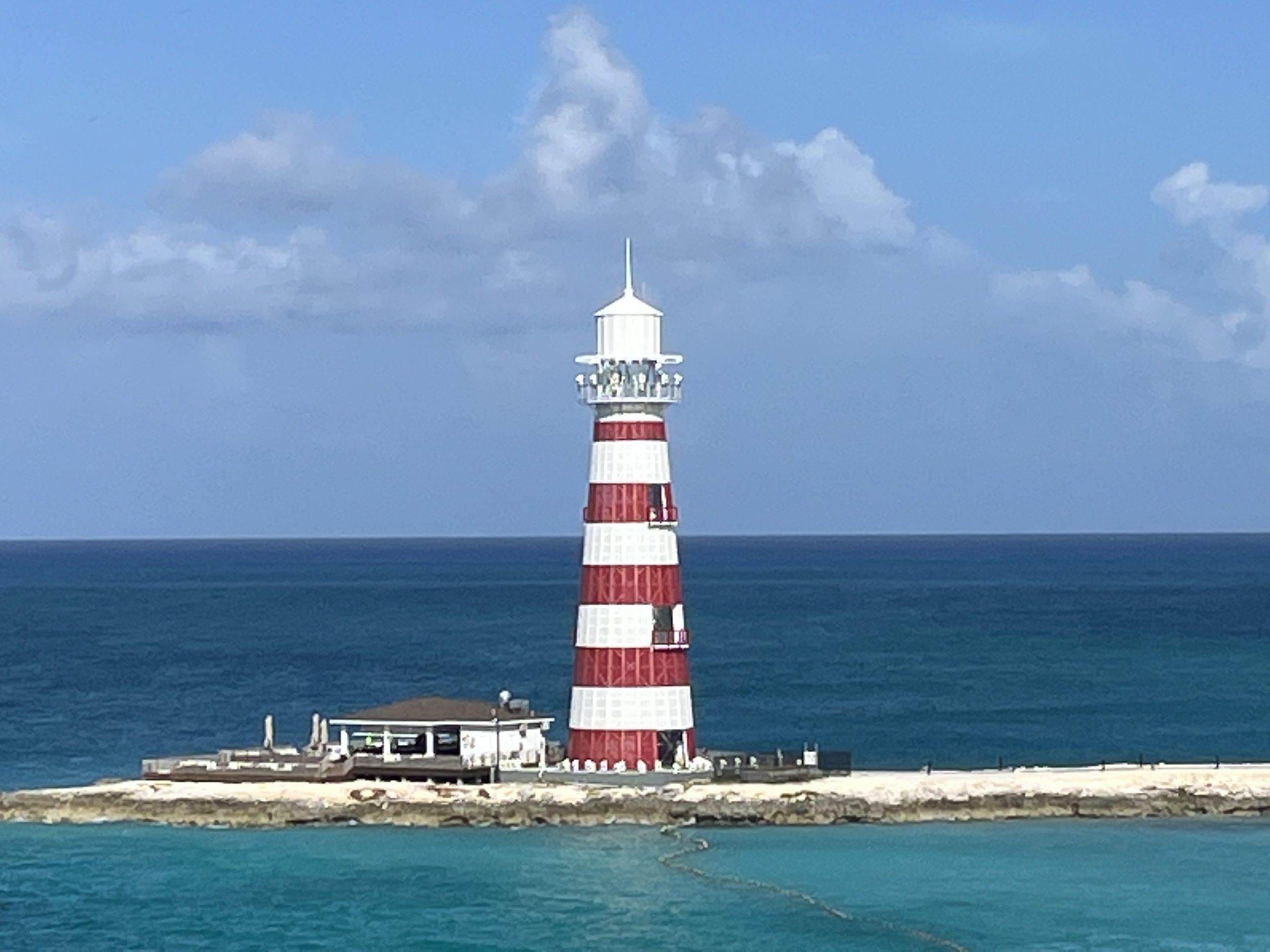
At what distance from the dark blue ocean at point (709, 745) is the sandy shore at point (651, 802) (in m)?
0.89

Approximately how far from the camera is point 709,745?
6762 cm

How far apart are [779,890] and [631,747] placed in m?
8.66

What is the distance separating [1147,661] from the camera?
322ft

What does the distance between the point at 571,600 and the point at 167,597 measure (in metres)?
32.7

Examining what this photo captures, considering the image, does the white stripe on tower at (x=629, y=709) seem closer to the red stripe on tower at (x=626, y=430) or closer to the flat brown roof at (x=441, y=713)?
the flat brown roof at (x=441, y=713)

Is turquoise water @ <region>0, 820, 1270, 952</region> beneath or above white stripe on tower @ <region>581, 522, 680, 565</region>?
beneath

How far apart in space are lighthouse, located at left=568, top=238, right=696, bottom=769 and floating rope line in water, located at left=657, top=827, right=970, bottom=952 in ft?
11.0

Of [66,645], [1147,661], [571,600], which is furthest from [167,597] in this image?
[1147,661]

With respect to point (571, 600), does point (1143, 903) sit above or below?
below

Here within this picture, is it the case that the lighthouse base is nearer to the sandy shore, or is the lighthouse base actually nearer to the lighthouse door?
the lighthouse door

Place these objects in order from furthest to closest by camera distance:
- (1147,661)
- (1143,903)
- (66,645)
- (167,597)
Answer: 1. (167,597)
2. (66,645)
3. (1147,661)
4. (1143,903)

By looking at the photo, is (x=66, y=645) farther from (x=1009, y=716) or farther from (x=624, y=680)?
(x=624, y=680)

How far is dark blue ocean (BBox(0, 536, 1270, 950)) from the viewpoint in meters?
40.2

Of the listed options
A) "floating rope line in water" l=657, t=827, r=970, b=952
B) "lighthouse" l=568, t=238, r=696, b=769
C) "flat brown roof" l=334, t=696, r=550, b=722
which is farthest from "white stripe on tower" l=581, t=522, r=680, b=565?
"floating rope line in water" l=657, t=827, r=970, b=952
